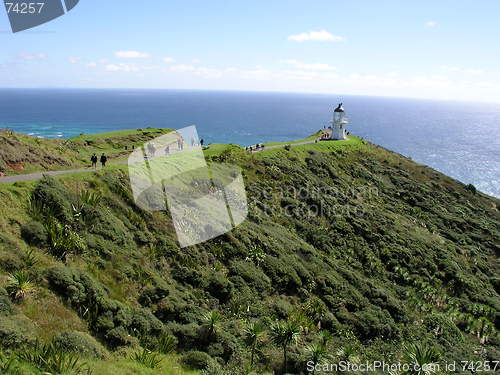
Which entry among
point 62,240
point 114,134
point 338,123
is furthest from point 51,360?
point 338,123

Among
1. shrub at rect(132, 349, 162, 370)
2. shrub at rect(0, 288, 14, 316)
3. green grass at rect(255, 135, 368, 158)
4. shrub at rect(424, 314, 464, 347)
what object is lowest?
shrub at rect(424, 314, 464, 347)

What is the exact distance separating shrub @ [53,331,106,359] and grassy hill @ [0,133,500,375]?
0.18ft

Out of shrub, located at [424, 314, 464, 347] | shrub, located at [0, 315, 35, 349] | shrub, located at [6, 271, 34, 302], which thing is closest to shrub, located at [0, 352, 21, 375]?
shrub, located at [0, 315, 35, 349]

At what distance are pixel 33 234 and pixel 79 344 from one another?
659cm

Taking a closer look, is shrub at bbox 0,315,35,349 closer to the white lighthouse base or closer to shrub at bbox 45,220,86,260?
shrub at bbox 45,220,86,260

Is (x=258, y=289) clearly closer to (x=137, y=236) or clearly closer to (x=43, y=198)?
(x=137, y=236)

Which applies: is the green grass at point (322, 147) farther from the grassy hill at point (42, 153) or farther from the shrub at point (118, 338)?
the shrub at point (118, 338)

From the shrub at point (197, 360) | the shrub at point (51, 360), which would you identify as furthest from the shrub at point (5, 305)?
the shrub at point (197, 360)

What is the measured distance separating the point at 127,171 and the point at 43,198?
7.94 metres

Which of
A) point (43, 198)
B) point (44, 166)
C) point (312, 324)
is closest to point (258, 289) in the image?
point (312, 324)

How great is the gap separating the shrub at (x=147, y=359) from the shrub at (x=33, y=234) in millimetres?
7152

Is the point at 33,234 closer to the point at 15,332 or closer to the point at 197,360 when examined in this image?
the point at 15,332

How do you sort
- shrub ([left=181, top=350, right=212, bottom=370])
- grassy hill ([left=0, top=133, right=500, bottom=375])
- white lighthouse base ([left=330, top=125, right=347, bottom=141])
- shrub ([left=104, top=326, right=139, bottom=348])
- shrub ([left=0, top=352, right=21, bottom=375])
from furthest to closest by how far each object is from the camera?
white lighthouse base ([left=330, top=125, right=347, bottom=141])
shrub ([left=181, top=350, right=212, bottom=370])
shrub ([left=104, top=326, right=139, bottom=348])
grassy hill ([left=0, top=133, right=500, bottom=375])
shrub ([left=0, top=352, right=21, bottom=375])

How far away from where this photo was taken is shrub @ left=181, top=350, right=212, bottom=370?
1484cm
